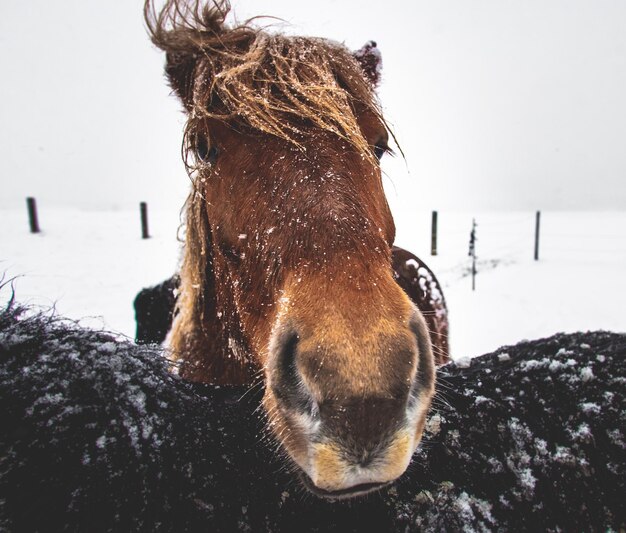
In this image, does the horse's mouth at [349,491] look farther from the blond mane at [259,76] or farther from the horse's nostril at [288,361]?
the blond mane at [259,76]

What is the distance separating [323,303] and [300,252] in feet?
0.99

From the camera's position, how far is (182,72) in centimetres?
232

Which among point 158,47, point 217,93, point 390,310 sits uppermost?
point 158,47

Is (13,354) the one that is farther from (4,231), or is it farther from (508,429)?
(4,231)

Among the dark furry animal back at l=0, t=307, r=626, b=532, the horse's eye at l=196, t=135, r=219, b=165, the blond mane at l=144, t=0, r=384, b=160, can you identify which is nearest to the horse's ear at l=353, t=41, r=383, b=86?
the blond mane at l=144, t=0, r=384, b=160

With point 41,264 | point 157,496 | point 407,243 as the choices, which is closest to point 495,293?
point 407,243

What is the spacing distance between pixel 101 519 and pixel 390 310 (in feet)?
2.83

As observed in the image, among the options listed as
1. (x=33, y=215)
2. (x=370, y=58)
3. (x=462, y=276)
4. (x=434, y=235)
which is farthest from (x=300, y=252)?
(x=33, y=215)

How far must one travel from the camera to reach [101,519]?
31.6 inches

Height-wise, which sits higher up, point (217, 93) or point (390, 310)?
point (217, 93)

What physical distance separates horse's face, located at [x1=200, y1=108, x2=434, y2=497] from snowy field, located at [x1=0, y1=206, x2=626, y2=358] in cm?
395

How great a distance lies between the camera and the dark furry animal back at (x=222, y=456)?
83 centimetres

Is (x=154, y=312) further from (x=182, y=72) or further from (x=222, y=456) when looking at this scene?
(x=222, y=456)

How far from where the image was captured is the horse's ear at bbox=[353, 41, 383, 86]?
8.65ft
